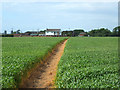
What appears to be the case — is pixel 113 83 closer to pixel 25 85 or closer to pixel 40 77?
pixel 25 85

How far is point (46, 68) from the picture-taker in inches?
502

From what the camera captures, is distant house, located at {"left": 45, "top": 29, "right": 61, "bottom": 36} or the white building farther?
the white building

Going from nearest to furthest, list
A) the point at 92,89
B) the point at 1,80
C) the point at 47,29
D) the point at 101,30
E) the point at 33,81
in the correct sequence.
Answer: the point at 92,89, the point at 1,80, the point at 33,81, the point at 101,30, the point at 47,29

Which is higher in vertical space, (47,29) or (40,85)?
(47,29)

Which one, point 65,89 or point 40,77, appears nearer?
point 65,89

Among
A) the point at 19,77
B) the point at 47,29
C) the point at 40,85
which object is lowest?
the point at 40,85

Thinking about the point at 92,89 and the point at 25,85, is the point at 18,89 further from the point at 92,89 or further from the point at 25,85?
the point at 92,89

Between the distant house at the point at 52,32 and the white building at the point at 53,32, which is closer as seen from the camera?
the distant house at the point at 52,32

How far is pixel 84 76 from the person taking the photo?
7980mm

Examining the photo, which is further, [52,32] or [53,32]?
[52,32]

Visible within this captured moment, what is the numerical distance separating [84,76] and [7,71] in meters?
3.92

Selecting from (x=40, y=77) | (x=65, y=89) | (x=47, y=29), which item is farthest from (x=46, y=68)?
(x=47, y=29)

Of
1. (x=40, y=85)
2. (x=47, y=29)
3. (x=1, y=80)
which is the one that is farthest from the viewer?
(x=47, y=29)

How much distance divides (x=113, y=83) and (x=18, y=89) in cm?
425
